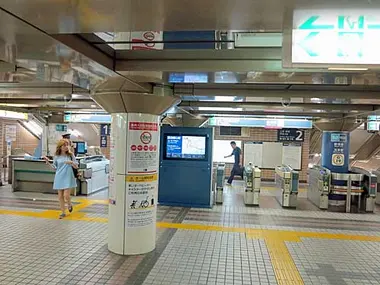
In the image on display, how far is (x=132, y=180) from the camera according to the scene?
15.9 feet

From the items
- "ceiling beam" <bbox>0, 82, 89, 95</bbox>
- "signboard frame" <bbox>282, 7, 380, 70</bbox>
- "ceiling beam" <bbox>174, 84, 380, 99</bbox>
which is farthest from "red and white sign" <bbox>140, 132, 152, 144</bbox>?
"signboard frame" <bbox>282, 7, 380, 70</bbox>

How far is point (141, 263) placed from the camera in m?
4.57

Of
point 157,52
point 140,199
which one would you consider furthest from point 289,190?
point 157,52

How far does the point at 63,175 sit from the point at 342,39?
6.03 meters

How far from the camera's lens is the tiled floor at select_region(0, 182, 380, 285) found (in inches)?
166

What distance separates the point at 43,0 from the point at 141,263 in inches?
141

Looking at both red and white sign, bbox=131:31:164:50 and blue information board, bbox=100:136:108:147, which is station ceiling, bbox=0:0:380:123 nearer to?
red and white sign, bbox=131:31:164:50

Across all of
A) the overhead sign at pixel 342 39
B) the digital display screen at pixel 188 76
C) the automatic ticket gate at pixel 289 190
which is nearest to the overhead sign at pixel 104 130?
the automatic ticket gate at pixel 289 190

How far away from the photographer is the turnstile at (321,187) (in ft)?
29.1

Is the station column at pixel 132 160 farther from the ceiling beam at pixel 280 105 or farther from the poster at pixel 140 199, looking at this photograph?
the ceiling beam at pixel 280 105

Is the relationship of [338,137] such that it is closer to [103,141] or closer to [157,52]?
[157,52]

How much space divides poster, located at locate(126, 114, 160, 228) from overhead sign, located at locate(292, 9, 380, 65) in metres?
3.07

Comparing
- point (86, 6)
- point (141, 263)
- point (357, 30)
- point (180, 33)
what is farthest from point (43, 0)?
point (141, 263)

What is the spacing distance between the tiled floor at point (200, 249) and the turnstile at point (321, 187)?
2.42ft
